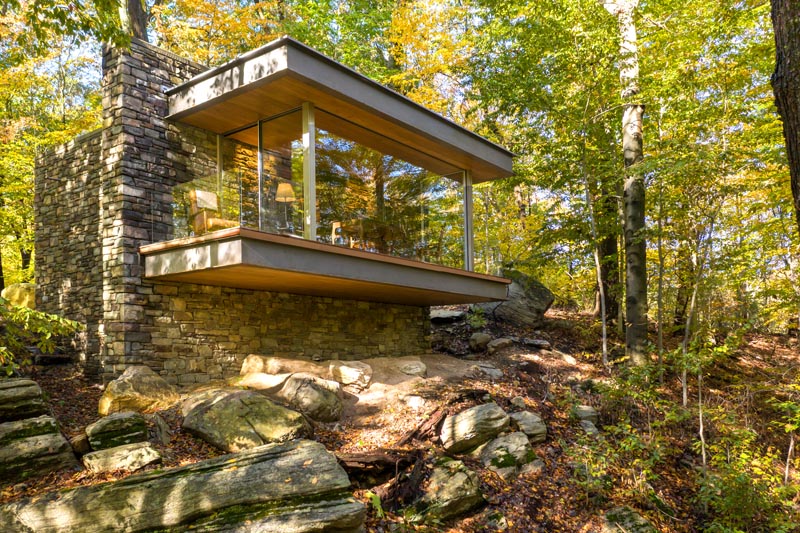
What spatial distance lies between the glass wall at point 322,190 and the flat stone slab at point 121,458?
2.78 metres

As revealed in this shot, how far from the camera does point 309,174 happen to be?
7.15 metres

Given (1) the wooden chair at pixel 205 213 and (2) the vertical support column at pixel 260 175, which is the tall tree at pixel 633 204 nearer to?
(2) the vertical support column at pixel 260 175

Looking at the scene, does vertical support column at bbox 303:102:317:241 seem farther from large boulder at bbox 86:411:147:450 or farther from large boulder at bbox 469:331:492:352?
large boulder at bbox 469:331:492:352

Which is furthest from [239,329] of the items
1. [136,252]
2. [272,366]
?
[136,252]

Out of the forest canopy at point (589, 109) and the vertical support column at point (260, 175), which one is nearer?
the vertical support column at point (260, 175)

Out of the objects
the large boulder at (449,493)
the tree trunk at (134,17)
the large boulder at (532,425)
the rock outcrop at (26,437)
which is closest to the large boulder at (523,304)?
the large boulder at (532,425)

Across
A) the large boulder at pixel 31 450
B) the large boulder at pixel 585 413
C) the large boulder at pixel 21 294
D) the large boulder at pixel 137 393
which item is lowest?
the large boulder at pixel 585 413

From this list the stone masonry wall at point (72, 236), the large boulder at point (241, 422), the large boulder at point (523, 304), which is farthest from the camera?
the large boulder at point (523, 304)

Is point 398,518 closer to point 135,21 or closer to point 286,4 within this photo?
point 135,21

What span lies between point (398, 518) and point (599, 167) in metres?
8.00

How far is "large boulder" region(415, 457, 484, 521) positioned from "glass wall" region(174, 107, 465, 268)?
3369 millimetres

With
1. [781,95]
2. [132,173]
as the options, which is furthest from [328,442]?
[781,95]

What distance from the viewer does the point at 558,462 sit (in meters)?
6.47

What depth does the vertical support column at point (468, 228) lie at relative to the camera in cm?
1009
